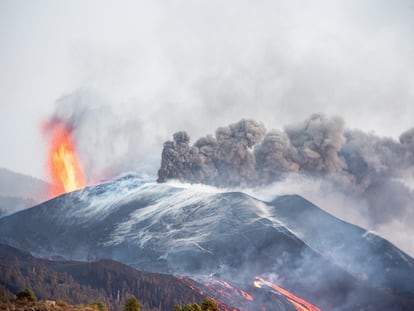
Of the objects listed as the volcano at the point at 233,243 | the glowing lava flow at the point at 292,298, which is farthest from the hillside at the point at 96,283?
the glowing lava flow at the point at 292,298

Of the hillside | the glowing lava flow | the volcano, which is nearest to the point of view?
the glowing lava flow

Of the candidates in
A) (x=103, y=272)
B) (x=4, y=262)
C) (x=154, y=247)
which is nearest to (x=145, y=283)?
(x=103, y=272)

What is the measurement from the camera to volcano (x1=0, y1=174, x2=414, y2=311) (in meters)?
132

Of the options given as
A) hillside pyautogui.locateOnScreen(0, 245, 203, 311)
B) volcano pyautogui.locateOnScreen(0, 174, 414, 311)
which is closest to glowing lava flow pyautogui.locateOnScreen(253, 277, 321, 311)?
volcano pyautogui.locateOnScreen(0, 174, 414, 311)

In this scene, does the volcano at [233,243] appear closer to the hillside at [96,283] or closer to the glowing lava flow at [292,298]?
the glowing lava flow at [292,298]

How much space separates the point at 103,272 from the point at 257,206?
42.2 meters

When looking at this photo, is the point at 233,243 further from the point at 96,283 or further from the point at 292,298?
the point at 96,283

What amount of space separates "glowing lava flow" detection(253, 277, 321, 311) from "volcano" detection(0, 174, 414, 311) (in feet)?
1.37

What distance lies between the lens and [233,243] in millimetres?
149125

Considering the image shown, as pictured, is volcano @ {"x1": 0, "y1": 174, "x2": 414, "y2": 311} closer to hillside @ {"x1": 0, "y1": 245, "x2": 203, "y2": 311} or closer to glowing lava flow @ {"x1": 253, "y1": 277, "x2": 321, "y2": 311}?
glowing lava flow @ {"x1": 253, "y1": 277, "x2": 321, "y2": 311}

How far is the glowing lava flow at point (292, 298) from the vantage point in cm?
12338

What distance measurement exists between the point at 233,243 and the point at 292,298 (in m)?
25.9

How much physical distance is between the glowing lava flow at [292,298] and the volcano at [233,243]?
0.42 meters

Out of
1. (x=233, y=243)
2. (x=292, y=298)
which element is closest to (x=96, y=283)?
(x=233, y=243)
